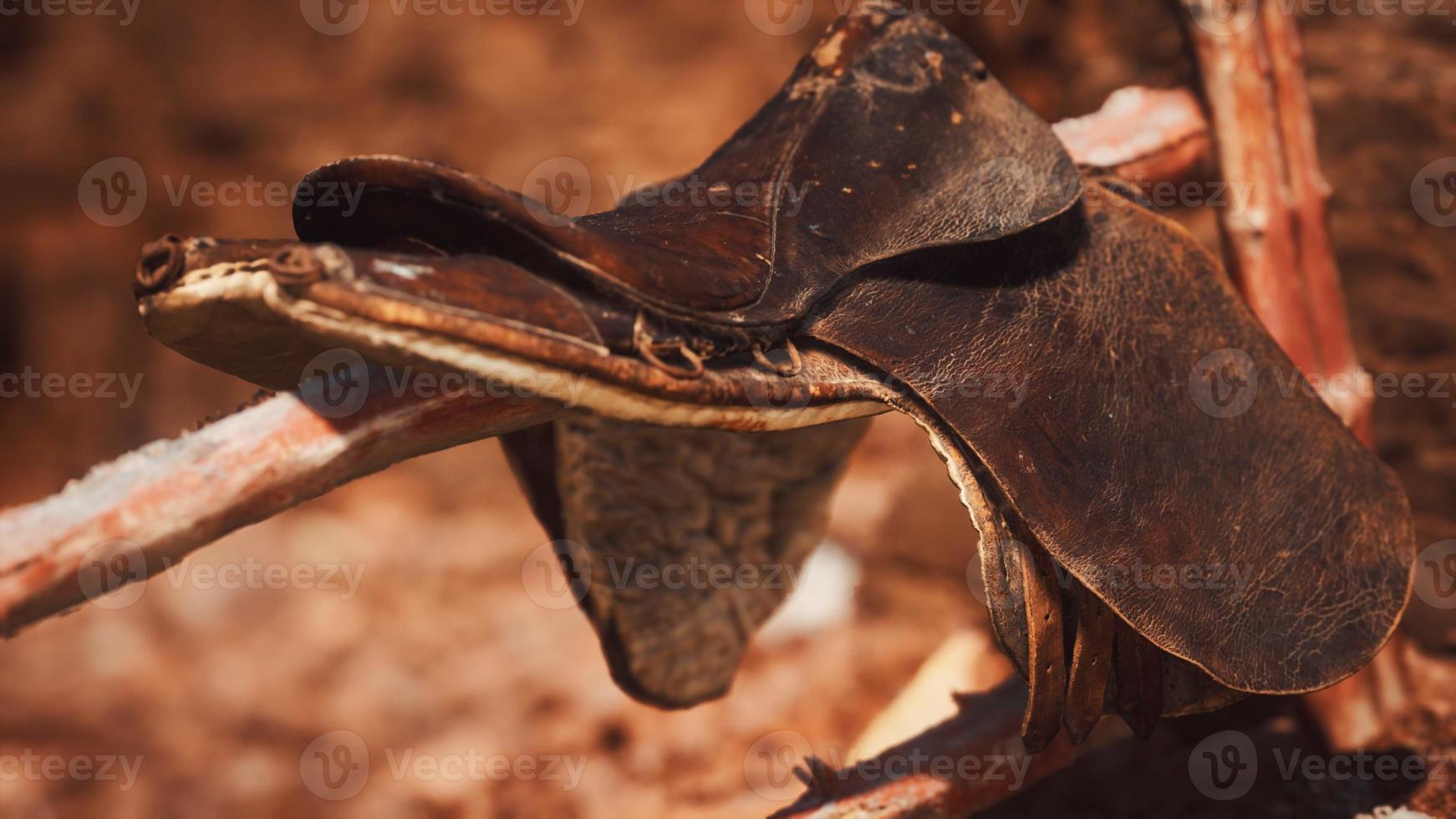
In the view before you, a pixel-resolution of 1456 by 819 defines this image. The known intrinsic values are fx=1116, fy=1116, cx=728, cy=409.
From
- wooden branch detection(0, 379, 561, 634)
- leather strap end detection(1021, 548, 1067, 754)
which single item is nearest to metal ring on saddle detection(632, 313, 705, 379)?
wooden branch detection(0, 379, 561, 634)

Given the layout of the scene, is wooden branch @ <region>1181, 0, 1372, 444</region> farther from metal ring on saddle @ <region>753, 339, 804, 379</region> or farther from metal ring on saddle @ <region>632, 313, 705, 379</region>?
metal ring on saddle @ <region>632, 313, 705, 379</region>

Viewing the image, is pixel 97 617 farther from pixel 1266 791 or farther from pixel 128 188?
pixel 1266 791

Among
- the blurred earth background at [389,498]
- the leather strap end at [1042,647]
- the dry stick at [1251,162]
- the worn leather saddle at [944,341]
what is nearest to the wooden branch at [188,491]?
the worn leather saddle at [944,341]

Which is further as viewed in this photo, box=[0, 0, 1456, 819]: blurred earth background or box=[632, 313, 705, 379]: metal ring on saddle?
box=[0, 0, 1456, 819]: blurred earth background

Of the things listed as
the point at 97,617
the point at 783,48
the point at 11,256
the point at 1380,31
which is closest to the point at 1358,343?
the point at 1380,31

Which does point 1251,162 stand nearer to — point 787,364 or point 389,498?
point 787,364

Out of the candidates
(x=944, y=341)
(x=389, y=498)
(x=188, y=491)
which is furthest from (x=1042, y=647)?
(x=389, y=498)
